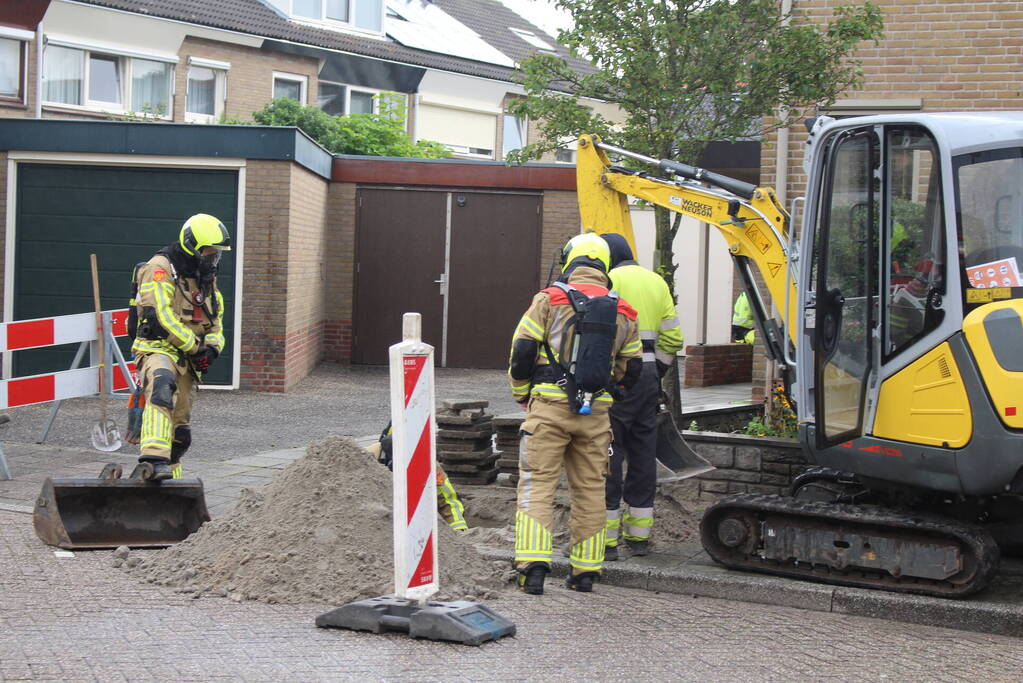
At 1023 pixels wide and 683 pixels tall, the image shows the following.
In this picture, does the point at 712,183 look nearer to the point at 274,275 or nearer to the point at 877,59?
the point at 877,59

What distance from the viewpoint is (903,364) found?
22.8ft

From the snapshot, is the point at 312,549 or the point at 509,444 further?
the point at 509,444

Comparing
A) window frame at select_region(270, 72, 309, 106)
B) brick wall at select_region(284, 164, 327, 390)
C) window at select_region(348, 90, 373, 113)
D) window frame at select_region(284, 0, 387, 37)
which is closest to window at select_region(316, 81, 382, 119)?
window at select_region(348, 90, 373, 113)

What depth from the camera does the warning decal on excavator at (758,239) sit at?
27.1 feet

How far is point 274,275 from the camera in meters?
15.6

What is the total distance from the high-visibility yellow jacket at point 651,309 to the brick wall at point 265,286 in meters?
8.25

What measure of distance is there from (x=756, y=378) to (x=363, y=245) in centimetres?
865

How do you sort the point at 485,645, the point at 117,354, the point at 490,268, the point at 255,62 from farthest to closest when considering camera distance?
1. the point at 255,62
2. the point at 490,268
3. the point at 117,354
4. the point at 485,645

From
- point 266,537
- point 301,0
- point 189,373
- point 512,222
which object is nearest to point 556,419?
point 266,537

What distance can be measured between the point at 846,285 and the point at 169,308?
177 inches

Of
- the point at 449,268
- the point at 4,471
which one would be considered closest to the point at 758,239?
the point at 4,471

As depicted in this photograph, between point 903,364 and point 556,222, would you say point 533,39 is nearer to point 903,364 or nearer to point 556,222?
point 556,222

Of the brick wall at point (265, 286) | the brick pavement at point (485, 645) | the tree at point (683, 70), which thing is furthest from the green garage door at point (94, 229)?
the brick pavement at point (485, 645)

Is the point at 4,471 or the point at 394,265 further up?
the point at 394,265
